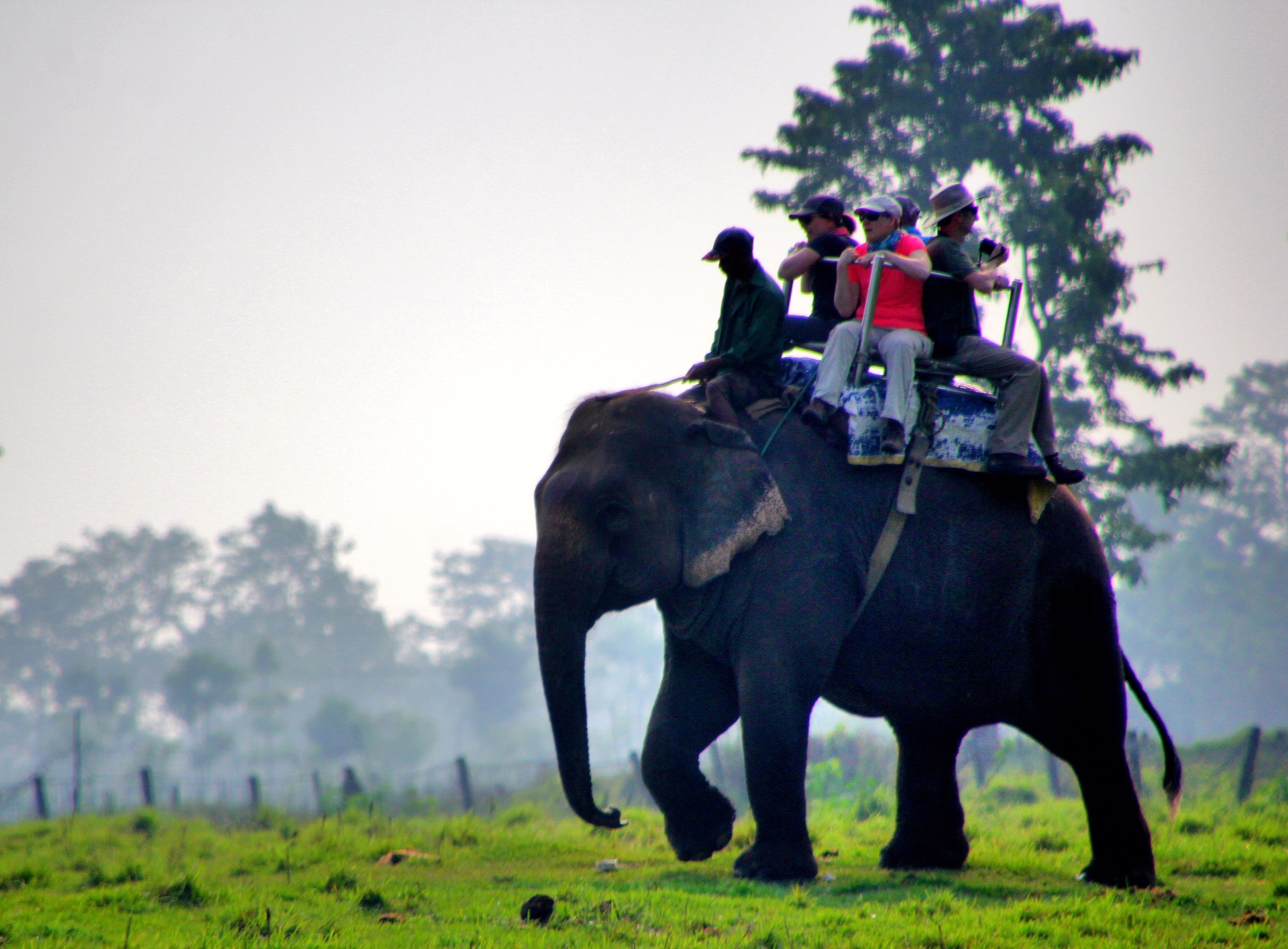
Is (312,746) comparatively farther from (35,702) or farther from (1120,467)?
(1120,467)

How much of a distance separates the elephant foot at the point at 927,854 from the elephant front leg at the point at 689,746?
1.03 m

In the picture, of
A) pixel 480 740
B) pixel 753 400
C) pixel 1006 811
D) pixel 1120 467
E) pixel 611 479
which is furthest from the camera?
pixel 480 740

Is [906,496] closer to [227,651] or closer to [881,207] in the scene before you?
[881,207]

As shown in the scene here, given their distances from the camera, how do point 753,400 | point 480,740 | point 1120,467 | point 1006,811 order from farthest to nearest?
point 480,740 < point 1120,467 < point 1006,811 < point 753,400

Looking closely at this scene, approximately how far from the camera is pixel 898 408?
6172 millimetres

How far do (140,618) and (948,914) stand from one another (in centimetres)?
8319

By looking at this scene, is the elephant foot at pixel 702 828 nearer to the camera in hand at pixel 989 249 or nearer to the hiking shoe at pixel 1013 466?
the hiking shoe at pixel 1013 466

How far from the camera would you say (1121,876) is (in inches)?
245

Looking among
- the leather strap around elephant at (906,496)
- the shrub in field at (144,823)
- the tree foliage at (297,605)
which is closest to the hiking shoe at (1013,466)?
the leather strap around elephant at (906,496)

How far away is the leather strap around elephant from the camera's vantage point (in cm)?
625

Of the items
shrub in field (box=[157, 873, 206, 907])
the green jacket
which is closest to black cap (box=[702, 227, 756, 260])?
the green jacket

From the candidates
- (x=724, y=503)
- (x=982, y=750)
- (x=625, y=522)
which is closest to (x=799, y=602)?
(x=724, y=503)

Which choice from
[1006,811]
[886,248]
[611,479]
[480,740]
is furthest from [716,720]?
[480,740]

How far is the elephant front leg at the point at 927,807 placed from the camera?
698 cm
